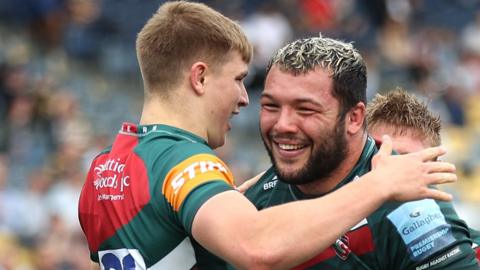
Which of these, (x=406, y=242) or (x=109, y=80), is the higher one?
(x=406, y=242)

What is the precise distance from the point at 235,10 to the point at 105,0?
6.49 ft

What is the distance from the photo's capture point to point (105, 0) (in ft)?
51.8

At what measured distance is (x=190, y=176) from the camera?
3945mm

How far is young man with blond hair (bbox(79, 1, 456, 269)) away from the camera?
375 centimetres

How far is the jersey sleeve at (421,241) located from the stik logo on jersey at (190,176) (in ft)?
2.27

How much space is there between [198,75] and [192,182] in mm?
604

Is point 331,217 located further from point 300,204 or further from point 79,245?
point 79,245

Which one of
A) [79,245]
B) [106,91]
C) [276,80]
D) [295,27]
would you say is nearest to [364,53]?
[295,27]

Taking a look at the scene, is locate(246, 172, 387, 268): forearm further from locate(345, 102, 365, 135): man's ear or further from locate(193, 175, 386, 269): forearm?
locate(345, 102, 365, 135): man's ear

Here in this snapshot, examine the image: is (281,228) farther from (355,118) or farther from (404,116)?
(404,116)

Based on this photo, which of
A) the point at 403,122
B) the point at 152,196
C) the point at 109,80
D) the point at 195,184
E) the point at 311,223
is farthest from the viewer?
the point at 109,80

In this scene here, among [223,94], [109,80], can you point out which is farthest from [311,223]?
[109,80]

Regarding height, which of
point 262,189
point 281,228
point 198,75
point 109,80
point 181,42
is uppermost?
point 181,42

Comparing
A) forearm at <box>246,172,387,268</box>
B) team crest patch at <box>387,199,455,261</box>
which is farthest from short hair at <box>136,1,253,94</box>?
team crest patch at <box>387,199,455,261</box>
